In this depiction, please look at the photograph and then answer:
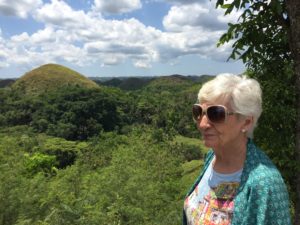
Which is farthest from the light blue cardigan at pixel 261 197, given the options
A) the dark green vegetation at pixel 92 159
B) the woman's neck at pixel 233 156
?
the dark green vegetation at pixel 92 159

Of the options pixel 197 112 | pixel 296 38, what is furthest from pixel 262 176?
pixel 296 38

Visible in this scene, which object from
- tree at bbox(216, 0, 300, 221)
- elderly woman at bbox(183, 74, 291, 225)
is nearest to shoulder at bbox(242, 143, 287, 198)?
elderly woman at bbox(183, 74, 291, 225)

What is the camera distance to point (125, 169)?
19031 millimetres

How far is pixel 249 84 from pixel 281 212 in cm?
66

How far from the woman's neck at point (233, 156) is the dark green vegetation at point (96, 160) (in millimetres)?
3690

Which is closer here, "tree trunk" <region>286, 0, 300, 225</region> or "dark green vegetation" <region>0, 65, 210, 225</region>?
"tree trunk" <region>286, 0, 300, 225</region>

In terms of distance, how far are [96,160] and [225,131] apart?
36.6m

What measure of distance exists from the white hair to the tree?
8.15ft

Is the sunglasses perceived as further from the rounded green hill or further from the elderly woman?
the rounded green hill

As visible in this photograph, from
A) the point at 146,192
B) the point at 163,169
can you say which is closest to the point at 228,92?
the point at 146,192

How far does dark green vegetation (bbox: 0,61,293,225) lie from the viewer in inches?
324

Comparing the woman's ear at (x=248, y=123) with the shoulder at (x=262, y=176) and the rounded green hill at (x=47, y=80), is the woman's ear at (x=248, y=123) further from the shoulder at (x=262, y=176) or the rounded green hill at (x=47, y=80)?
the rounded green hill at (x=47, y=80)

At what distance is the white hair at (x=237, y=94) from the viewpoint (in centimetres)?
216

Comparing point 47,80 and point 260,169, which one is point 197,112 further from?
point 47,80
